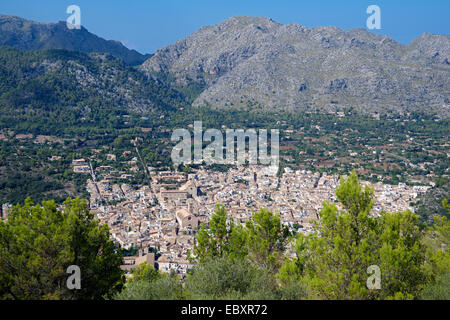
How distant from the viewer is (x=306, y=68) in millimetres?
86188

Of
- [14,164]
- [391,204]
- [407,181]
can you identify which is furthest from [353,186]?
[14,164]

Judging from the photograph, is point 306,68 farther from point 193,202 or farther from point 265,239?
point 265,239

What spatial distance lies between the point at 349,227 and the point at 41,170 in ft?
113

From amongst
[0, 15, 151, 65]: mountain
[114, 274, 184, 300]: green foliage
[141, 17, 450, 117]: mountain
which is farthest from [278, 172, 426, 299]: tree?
[0, 15, 151, 65]: mountain

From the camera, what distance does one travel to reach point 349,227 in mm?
7160

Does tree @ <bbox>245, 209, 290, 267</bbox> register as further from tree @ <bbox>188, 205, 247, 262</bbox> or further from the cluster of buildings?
the cluster of buildings

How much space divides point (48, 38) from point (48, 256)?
142775 millimetres

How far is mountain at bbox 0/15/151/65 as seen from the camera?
123750mm

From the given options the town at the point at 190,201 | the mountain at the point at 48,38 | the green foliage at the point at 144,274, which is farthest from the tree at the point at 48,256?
the mountain at the point at 48,38

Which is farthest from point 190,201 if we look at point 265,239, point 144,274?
point 265,239

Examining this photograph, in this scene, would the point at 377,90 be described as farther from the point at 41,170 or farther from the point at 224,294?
the point at 224,294

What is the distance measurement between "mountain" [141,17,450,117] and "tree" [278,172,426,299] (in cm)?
7003

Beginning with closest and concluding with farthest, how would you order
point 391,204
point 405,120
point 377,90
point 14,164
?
point 391,204, point 14,164, point 405,120, point 377,90

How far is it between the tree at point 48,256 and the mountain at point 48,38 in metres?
130
